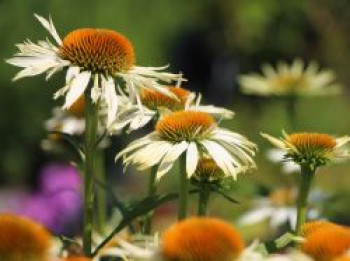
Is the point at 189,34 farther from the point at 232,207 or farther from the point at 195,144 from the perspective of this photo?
the point at 195,144

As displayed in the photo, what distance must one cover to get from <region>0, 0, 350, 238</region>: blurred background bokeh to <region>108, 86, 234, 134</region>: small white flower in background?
8.91 feet

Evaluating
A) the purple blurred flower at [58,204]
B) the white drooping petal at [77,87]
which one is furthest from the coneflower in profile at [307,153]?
the purple blurred flower at [58,204]

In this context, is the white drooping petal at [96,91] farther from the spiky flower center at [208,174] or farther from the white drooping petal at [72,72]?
the spiky flower center at [208,174]

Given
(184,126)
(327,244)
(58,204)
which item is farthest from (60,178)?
(327,244)

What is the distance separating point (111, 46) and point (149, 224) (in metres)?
0.22

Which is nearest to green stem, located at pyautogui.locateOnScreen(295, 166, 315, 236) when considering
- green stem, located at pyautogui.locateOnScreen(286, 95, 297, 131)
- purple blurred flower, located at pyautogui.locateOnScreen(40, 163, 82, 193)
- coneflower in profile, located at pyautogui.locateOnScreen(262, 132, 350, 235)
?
coneflower in profile, located at pyautogui.locateOnScreen(262, 132, 350, 235)

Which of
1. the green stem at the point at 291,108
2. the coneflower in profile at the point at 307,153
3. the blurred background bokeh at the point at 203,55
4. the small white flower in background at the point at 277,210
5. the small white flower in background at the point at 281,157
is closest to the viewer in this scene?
the coneflower in profile at the point at 307,153

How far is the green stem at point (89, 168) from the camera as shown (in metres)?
0.97

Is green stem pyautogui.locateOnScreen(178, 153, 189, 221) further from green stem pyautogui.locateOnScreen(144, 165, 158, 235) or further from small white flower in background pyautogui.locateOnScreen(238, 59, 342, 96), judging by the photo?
small white flower in background pyautogui.locateOnScreen(238, 59, 342, 96)

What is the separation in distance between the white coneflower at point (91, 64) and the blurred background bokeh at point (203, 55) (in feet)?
9.12

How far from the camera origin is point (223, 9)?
7.25 metres

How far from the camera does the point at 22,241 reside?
0.70 m

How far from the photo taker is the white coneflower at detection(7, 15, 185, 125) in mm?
1032

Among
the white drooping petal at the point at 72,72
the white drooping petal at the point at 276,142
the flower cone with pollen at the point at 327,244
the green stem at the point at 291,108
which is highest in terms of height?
the white drooping petal at the point at 72,72
